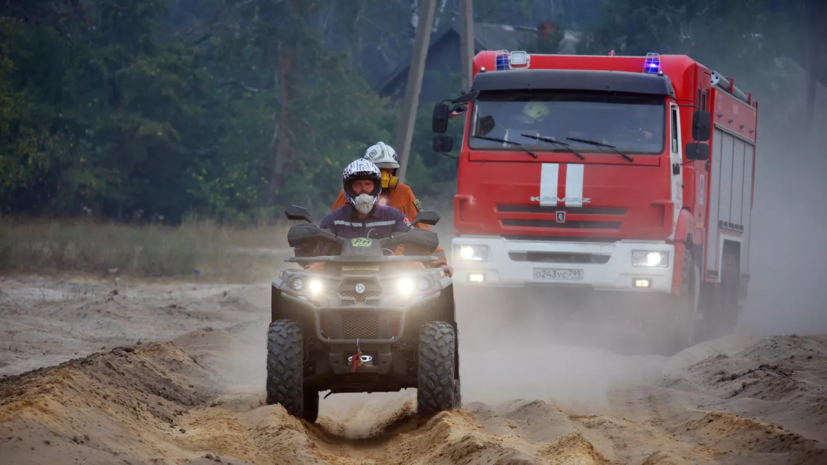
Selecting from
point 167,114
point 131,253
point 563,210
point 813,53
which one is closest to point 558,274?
point 563,210

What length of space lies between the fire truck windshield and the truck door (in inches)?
6.5

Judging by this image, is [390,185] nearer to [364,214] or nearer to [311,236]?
[364,214]

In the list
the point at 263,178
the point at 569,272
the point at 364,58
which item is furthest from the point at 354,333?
the point at 364,58

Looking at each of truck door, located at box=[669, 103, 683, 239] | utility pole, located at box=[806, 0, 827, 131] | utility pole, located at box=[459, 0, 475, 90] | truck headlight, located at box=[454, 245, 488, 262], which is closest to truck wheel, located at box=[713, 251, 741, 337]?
truck door, located at box=[669, 103, 683, 239]

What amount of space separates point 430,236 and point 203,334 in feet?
23.7

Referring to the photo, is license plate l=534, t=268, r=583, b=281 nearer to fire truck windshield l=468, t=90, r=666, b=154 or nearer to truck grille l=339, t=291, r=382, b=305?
fire truck windshield l=468, t=90, r=666, b=154

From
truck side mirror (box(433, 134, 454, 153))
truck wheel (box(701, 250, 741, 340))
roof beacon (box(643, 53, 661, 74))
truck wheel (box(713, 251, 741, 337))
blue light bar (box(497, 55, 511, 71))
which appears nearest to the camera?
roof beacon (box(643, 53, 661, 74))

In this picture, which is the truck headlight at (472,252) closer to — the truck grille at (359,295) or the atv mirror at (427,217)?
the atv mirror at (427,217)

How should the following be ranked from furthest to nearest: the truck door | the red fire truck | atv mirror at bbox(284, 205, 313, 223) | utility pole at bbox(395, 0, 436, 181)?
utility pole at bbox(395, 0, 436, 181) → the truck door → the red fire truck → atv mirror at bbox(284, 205, 313, 223)

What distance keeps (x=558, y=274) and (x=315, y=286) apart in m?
6.28

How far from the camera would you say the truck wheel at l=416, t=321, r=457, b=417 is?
30.8ft

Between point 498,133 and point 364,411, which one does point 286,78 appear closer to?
point 498,133

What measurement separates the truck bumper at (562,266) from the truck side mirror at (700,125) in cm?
145

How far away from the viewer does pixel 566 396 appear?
1214 cm
